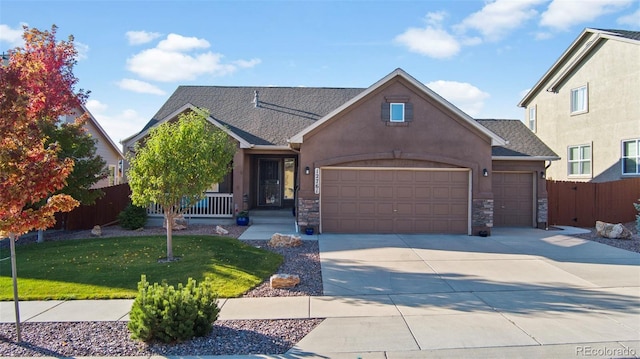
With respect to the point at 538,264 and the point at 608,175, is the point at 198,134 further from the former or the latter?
the point at 608,175

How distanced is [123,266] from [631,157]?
64.9ft

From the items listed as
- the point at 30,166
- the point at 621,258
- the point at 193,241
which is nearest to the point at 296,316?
the point at 30,166

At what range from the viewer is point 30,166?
18.2 feet

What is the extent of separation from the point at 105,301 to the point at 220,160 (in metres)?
4.24

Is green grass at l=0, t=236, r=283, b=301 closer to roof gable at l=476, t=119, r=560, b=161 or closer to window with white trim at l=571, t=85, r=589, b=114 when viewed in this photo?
roof gable at l=476, t=119, r=560, b=161

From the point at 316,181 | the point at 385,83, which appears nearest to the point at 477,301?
the point at 316,181

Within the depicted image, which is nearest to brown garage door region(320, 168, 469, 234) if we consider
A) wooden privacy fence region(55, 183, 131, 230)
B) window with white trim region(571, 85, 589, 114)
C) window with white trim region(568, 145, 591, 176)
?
wooden privacy fence region(55, 183, 131, 230)

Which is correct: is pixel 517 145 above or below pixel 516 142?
below

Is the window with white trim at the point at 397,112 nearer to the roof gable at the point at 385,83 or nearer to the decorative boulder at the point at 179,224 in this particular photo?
the roof gable at the point at 385,83

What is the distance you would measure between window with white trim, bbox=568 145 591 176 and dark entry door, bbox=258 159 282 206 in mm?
14737

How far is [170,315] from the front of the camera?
17.3ft

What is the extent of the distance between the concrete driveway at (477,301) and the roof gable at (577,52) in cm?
1139

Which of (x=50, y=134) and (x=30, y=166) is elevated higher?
(x=50, y=134)

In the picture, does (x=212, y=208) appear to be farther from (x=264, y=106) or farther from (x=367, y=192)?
(x=367, y=192)
